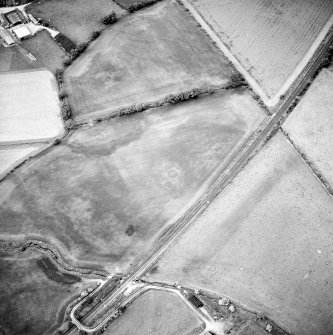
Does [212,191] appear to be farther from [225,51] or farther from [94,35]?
[94,35]

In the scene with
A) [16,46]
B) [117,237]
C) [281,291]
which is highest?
[16,46]

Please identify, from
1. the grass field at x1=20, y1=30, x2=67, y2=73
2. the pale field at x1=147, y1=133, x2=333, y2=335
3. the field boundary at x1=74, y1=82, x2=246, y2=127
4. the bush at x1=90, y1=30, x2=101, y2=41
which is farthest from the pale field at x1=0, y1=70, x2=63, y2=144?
the pale field at x1=147, y1=133, x2=333, y2=335

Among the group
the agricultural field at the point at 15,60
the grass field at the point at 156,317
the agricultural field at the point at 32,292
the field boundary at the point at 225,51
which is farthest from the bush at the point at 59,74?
the grass field at the point at 156,317

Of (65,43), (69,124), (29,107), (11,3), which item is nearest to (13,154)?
(29,107)

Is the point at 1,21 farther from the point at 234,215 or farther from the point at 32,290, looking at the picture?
the point at 234,215

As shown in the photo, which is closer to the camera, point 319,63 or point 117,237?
point 117,237

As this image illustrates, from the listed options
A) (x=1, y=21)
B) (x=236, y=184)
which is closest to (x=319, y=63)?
(x=236, y=184)
